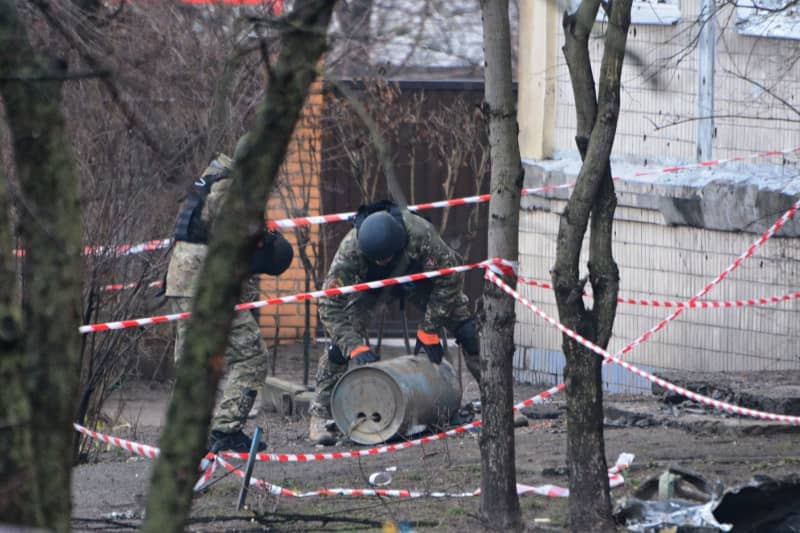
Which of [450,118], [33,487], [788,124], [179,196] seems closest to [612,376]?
[788,124]

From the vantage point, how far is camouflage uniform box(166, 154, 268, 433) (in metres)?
7.51

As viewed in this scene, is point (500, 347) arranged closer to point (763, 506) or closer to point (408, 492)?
point (408, 492)

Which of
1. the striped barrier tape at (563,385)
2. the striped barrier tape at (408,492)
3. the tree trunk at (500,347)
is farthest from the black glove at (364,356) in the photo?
the tree trunk at (500,347)

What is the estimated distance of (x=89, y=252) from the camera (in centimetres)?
741

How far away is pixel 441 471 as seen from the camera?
6855mm

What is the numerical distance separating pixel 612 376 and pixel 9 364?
7.95 meters

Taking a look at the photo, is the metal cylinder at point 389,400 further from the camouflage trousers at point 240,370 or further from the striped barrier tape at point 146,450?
the striped barrier tape at point 146,450

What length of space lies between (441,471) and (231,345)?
159 centimetres

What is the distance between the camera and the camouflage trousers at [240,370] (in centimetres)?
750

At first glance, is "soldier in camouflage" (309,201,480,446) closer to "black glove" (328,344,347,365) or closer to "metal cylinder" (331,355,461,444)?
"black glove" (328,344,347,365)

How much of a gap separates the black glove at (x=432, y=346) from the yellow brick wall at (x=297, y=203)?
2.79 metres

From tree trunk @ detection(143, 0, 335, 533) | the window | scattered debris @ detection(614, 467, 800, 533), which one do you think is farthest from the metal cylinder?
tree trunk @ detection(143, 0, 335, 533)

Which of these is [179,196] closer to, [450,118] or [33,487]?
[450,118]

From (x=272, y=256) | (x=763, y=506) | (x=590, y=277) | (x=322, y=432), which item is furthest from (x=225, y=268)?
(x=322, y=432)
